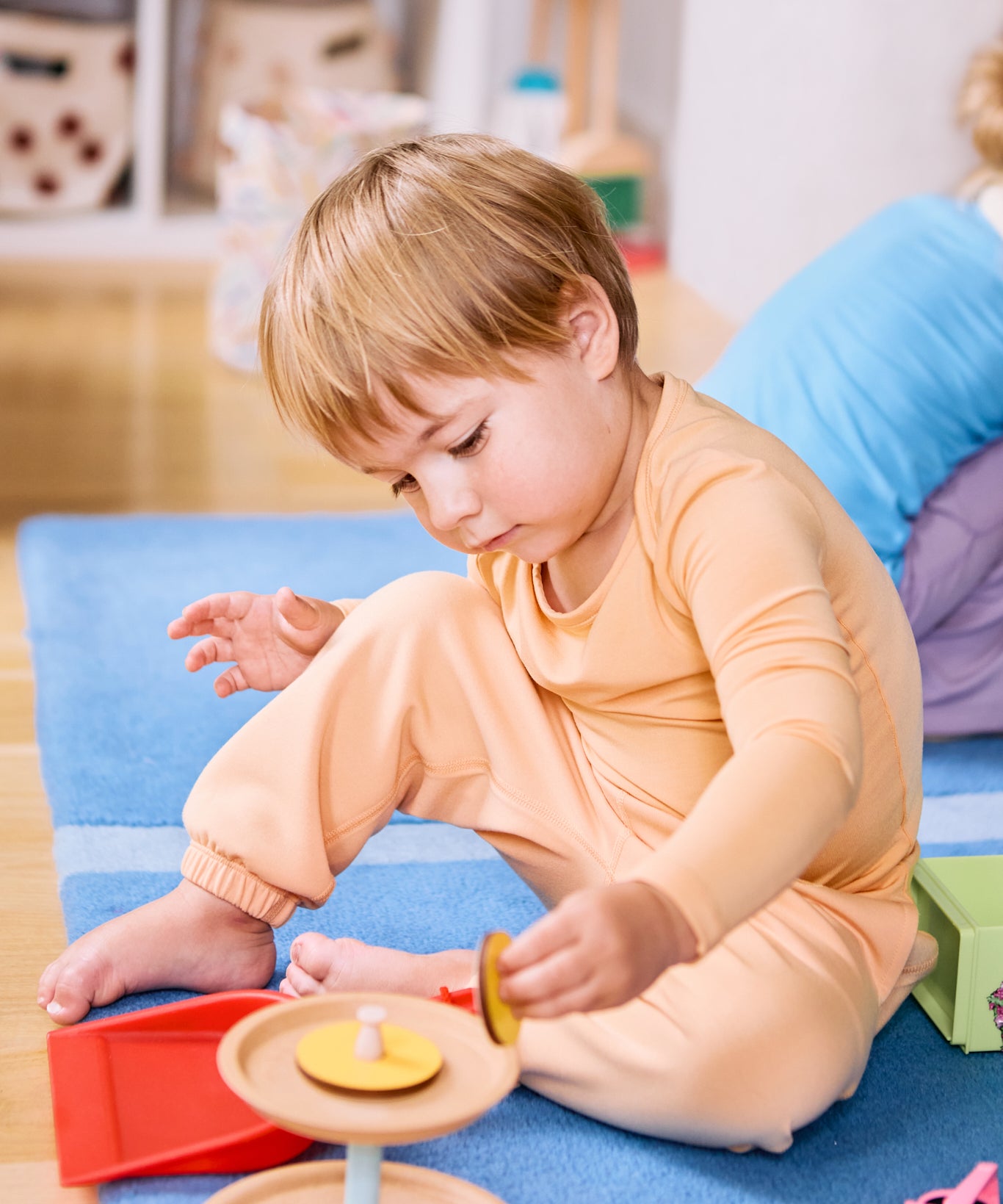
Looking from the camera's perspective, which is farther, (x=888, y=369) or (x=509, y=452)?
(x=888, y=369)

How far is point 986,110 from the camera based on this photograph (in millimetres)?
1762

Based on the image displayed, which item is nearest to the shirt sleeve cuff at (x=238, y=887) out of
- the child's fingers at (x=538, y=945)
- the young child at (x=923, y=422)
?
the child's fingers at (x=538, y=945)

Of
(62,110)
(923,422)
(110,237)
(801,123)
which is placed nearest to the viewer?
(923,422)

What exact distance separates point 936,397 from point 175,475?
3.23ft

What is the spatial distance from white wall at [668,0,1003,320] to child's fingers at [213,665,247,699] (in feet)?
5.38

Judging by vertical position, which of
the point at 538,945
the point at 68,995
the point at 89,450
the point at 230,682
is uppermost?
the point at 538,945

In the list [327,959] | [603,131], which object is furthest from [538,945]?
[603,131]

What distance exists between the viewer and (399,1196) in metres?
0.72

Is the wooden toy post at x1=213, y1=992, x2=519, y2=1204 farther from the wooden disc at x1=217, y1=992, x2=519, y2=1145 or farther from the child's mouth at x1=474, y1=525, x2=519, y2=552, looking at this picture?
the child's mouth at x1=474, y1=525, x2=519, y2=552

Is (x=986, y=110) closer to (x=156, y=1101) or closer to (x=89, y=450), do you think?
(x=89, y=450)

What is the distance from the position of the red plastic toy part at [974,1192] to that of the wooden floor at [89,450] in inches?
15.9

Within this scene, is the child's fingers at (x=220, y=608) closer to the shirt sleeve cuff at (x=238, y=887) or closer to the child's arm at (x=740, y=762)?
the shirt sleeve cuff at (x=238, y=887)

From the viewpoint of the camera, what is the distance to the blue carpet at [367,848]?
770mm

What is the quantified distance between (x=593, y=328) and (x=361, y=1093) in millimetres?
400
